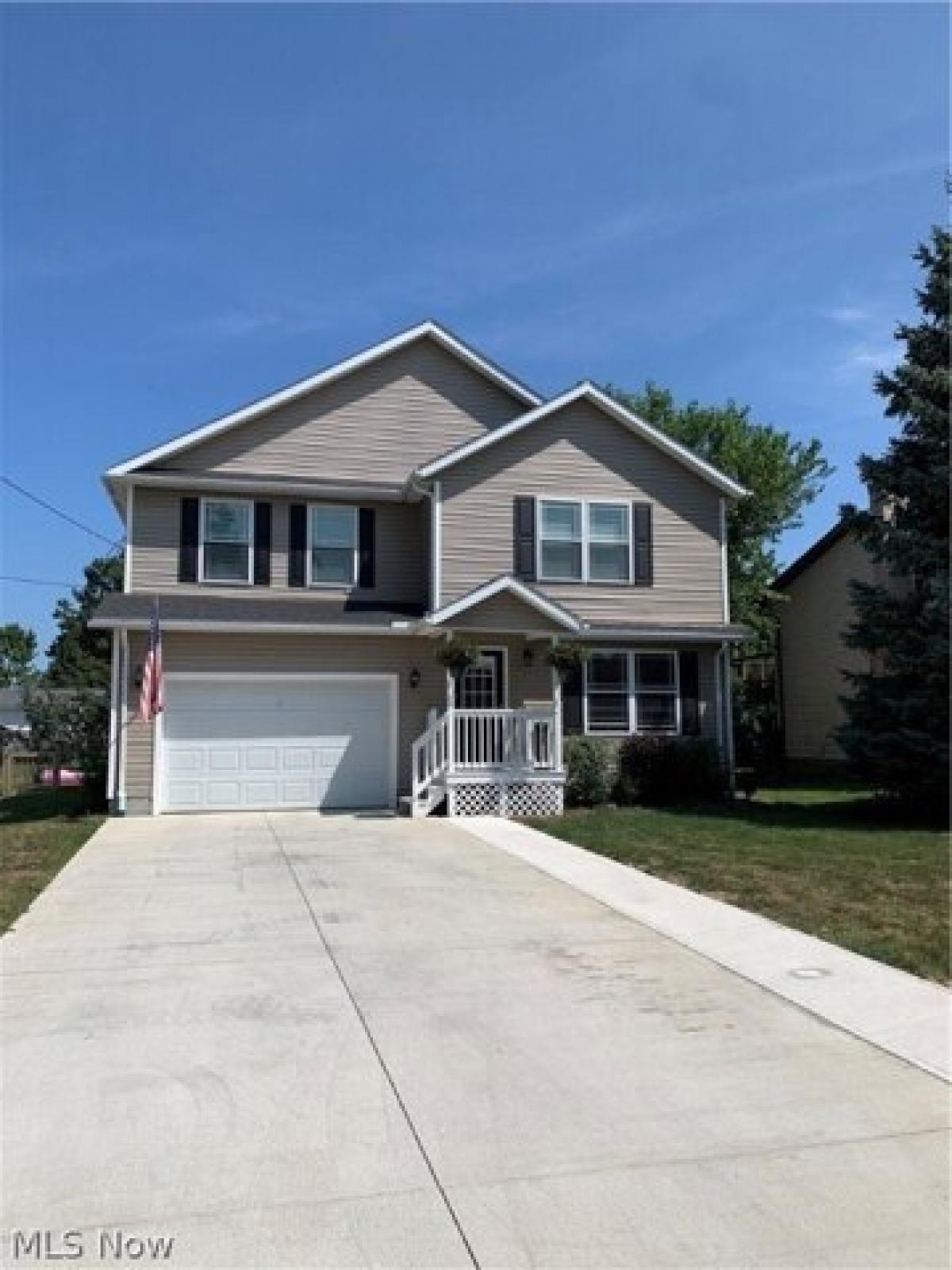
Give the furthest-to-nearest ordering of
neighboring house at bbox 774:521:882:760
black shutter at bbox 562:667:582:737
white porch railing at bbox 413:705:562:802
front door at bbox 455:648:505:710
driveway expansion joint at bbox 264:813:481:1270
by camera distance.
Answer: neighboring house at bbox 774:521:882:760
black shutter at bbox 562:667:582:737
front door at bbox 455:648:505:710
white porch railing at bbox 413:705:562:802
driveway expansion joint at bbox 264:813:481:1270

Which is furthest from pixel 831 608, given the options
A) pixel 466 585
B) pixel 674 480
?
pixel 466 585

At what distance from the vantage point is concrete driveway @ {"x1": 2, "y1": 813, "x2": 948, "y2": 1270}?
3.51 m

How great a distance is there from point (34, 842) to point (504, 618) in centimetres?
767

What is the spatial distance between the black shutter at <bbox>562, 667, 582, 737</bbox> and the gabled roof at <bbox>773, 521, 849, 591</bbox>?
9740 millimetres

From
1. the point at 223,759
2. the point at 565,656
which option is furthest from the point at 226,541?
the point at 565,656

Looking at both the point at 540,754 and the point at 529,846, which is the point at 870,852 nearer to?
the point at 529,846

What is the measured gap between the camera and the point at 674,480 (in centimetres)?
1928

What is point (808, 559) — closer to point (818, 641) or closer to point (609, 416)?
point (818, 641)

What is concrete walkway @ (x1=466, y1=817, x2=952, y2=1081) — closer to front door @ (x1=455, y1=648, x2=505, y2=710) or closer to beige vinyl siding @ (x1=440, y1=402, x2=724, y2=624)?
front door @ (x1=455, y1=648, x2=505, y2=710)

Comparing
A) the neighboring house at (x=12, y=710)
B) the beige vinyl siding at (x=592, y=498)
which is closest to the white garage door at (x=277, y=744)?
the beige vinyl siding at (x=592, y=498)

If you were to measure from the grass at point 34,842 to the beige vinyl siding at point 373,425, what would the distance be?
241 inches

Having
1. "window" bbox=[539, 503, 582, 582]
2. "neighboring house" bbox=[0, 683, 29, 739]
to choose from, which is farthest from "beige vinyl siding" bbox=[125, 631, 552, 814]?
"neighboring house" bbox=[0, 683, 29, 739]

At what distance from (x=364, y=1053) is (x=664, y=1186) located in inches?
77.2

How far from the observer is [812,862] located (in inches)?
431
